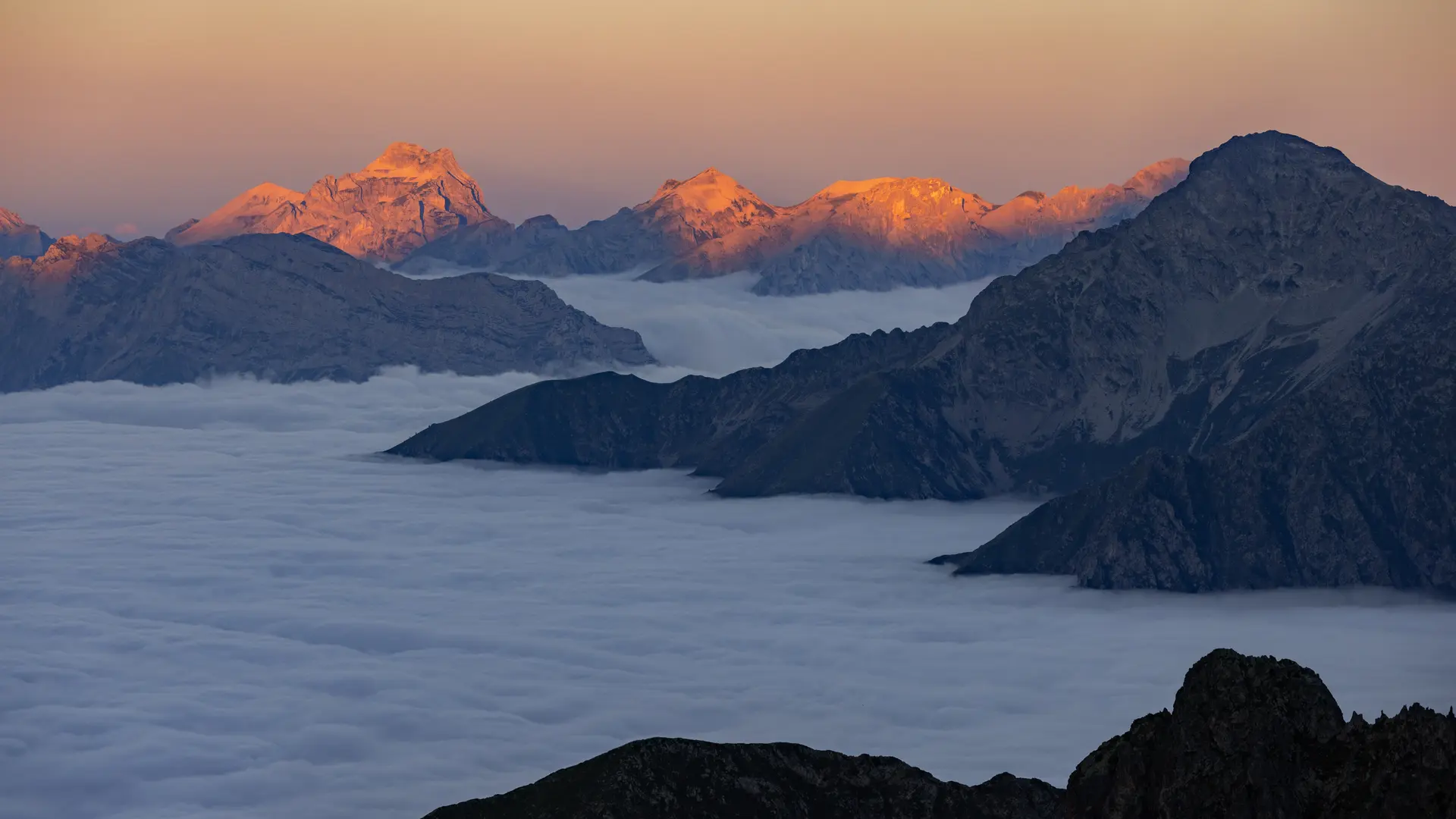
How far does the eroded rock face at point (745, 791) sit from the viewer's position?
15400cm

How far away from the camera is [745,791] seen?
6166 inches

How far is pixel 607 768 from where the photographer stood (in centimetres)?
15550

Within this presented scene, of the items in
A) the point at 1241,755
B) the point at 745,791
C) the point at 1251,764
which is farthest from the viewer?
the point at 745,791

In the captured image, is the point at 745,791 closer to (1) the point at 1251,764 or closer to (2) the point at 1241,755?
(2) the point at 1241,755

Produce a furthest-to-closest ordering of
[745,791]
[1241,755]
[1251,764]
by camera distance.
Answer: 1. [745,791]
2. [1241,755]
3. [1251,764]

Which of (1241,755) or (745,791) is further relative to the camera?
(745,791)

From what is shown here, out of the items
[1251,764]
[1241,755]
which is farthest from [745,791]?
[1251,764]

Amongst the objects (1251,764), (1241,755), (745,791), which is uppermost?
(1241,755)

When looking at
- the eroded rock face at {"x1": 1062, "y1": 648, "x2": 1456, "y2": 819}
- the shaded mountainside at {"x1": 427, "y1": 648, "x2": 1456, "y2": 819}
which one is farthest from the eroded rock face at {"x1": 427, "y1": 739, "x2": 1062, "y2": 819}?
the eroded rock face at {"x1": 1062, "y1": 648, "x2": 1456, "y2": 819}

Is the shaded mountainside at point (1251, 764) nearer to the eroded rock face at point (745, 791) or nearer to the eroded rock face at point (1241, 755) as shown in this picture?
the eroded rock face at point (1241, 755)

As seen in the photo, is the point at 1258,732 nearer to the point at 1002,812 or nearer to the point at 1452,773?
the point at 1452,773

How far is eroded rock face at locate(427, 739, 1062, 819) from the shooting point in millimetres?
154000

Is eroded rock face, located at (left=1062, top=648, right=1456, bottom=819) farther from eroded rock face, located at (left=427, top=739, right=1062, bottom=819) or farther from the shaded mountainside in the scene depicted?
eroded rock face, located at (left=427, top=739, right=1062, bottom=819)

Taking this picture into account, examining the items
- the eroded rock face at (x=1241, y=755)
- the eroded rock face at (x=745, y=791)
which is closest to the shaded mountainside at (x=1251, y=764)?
the eroded rock face at (x=1241, y=755)
